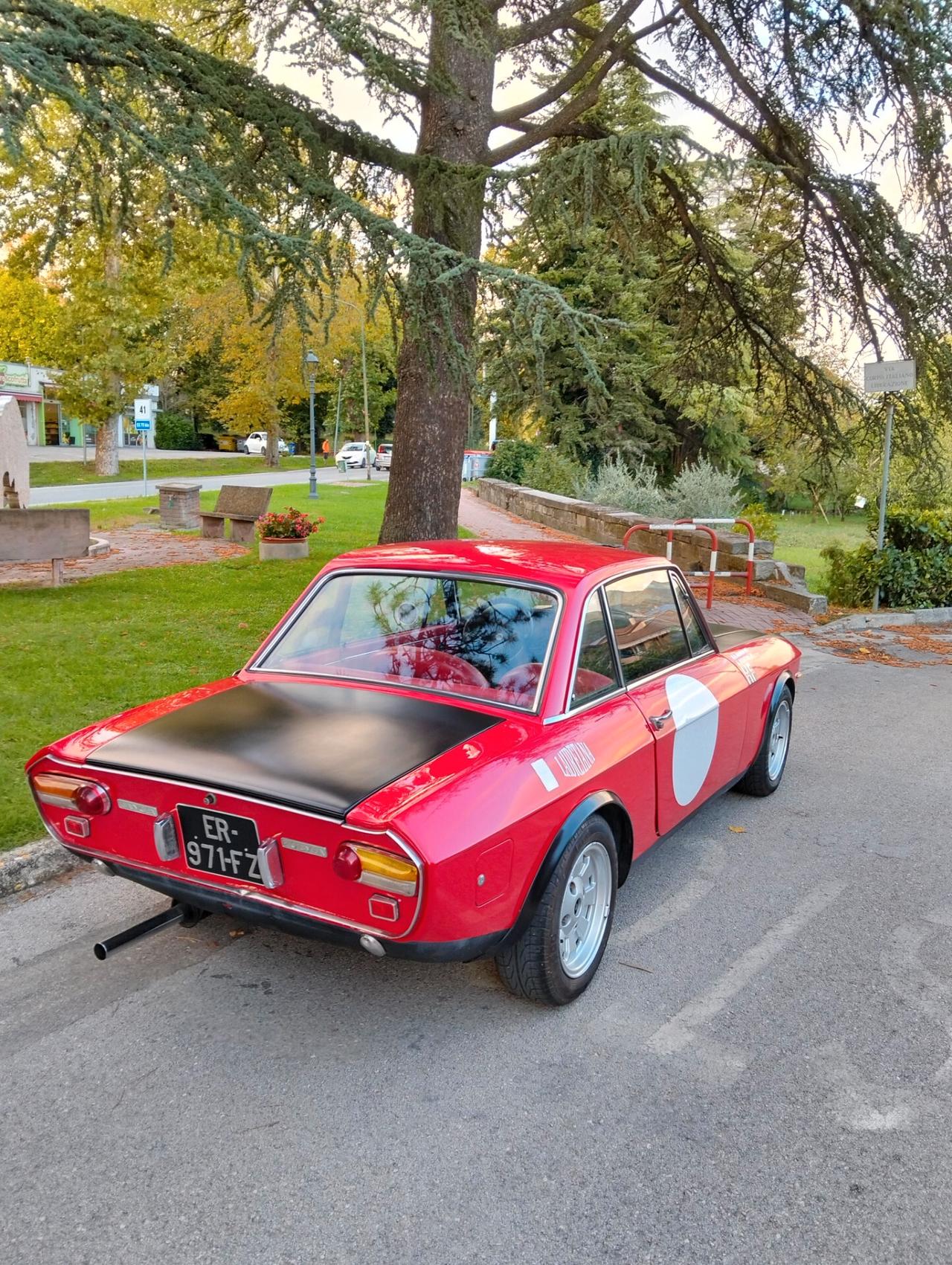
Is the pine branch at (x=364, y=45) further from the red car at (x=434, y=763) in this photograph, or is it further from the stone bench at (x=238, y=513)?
the stone bench at (x=238, y=513)

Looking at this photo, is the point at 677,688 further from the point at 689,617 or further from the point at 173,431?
the point at 173,431

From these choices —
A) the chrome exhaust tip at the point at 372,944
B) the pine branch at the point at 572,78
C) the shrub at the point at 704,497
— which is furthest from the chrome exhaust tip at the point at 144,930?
the shrub at the point at 704,497

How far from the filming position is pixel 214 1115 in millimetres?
2670

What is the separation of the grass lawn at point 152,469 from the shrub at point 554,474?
54.0ft

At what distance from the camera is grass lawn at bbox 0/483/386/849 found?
5.66 meters

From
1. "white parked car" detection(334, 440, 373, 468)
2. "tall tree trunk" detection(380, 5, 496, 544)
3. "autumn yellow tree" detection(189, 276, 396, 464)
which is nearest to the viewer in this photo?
"tall tree trunk" detection(380, 5, 496, 544)

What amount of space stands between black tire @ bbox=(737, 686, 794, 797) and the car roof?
1.27 meters

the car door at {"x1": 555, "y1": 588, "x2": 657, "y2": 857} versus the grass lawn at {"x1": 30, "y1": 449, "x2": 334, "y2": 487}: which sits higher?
the grass lawn at {"x1": 30, "y1": 449, "x2": 334, "y2": 487}

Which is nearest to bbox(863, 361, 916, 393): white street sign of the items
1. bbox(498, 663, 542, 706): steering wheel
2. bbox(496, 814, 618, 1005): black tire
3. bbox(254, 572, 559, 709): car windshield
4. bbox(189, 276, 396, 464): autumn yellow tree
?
bbox(254, 572, 559, 709): car windshield

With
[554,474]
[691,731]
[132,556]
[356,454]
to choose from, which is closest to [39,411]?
[356,454]

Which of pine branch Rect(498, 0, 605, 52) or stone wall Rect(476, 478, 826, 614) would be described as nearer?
pine branch Rect(498, 0, 605, 52)

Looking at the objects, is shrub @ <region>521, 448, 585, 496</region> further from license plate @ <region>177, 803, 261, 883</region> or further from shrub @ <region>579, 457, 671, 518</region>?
license plate @ <region>177, 803, 261, 883</region>

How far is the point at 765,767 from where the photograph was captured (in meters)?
5.24

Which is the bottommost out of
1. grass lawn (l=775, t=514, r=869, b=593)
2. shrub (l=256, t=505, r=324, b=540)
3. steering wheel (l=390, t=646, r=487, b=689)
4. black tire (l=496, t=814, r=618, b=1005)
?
grass lawn (l=775, t=514, r=869, b=593)
